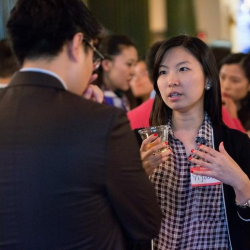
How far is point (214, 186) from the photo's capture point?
2.31 metres

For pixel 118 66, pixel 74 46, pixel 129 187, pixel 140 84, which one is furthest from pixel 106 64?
pixel 129 187

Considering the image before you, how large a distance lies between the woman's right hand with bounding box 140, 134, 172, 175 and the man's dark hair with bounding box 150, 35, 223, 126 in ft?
1.34

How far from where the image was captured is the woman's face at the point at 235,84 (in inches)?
178

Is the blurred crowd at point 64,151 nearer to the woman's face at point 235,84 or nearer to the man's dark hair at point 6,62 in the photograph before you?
the man's dark hair at point 6,62

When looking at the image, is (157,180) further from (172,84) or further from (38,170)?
(38,170)

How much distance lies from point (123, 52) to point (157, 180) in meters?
2.82

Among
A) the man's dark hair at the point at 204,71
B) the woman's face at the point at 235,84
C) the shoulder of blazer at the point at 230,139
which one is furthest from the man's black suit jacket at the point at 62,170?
the woman's face at the point at 235,84

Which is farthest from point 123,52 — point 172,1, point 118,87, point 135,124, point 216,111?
point 172,1

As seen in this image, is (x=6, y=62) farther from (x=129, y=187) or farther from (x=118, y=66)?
(x=129, y=187)

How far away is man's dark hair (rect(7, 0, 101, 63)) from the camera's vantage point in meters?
1.57

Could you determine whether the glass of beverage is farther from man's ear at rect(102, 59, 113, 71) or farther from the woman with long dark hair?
man's ear at rect(102, 59, 113, 71)

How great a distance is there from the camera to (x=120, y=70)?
195 inches

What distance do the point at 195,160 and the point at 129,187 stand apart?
59 centimetres

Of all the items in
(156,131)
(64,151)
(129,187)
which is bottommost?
→ (129,187)
